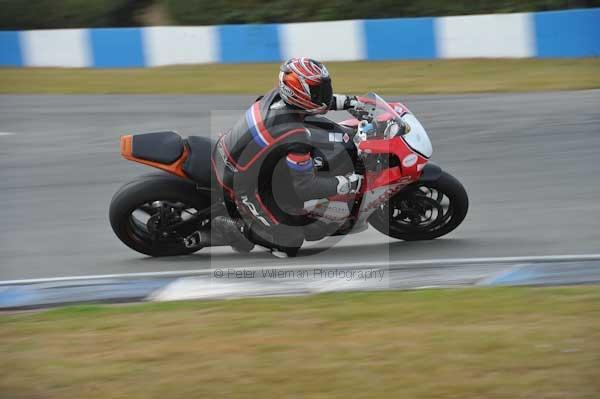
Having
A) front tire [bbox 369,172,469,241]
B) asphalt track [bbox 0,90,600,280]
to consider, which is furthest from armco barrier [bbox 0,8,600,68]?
front tire [bbox 369,172,469,241]

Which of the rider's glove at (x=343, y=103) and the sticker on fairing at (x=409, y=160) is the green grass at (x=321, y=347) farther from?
the rider's glove at (x=343, y=103)

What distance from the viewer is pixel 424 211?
6.66 metres

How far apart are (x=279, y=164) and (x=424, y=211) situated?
3.79 ft

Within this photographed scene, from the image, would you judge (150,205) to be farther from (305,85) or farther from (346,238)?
(346,238)

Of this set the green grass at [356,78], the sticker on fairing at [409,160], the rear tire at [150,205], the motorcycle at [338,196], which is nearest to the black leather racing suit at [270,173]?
the motorcycle at [338,196]

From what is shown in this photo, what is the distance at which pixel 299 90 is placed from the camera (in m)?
6.10

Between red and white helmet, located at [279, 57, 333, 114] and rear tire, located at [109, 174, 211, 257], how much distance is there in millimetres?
948

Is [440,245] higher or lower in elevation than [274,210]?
lower

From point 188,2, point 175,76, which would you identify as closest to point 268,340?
point 175,76

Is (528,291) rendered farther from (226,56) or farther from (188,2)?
(188,2)

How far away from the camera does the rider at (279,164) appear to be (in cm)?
614

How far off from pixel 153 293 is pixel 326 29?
378 inches

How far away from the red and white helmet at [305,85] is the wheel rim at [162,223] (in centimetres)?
108

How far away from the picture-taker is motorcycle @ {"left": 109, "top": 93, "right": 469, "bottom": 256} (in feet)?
20.7
